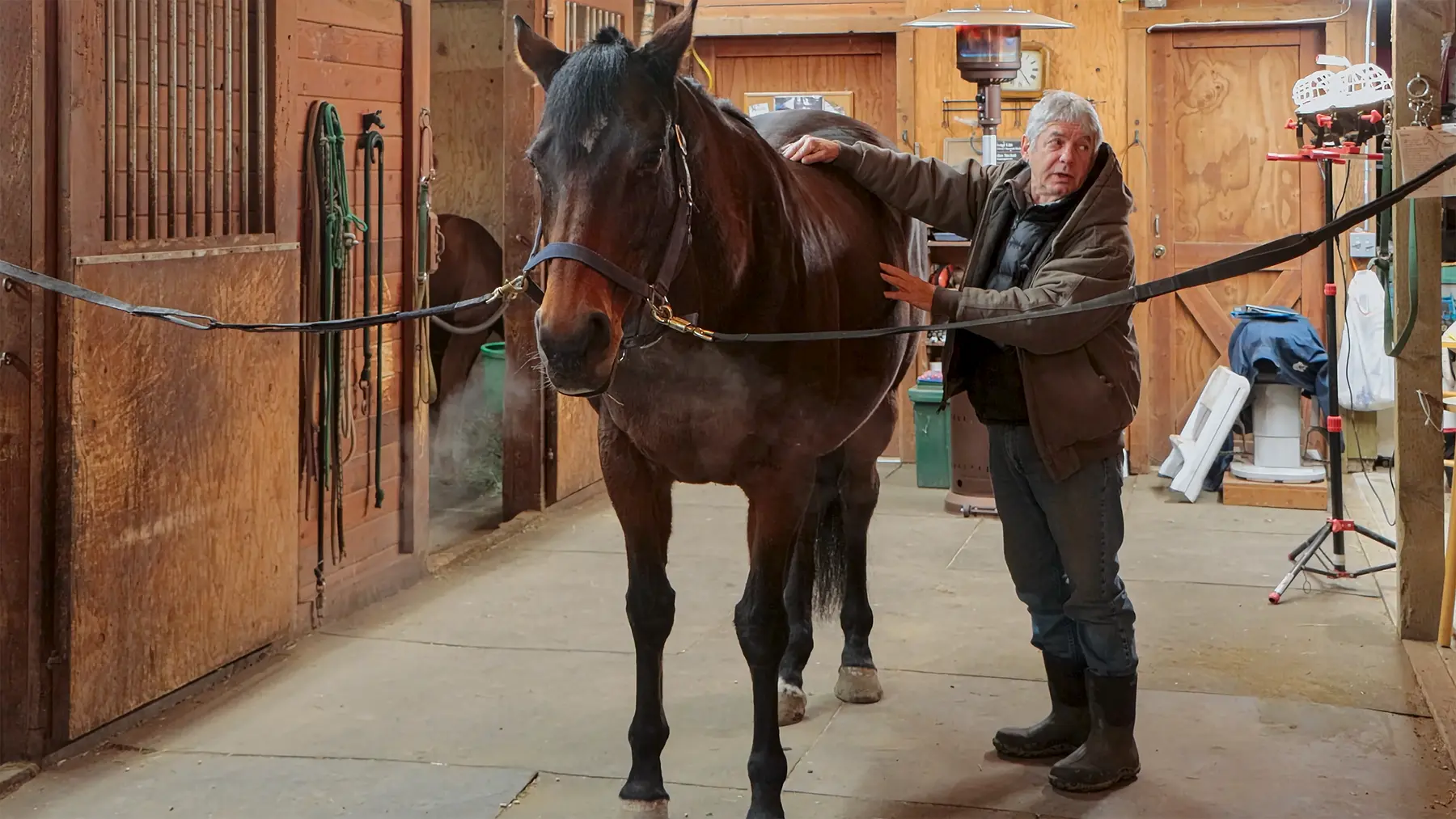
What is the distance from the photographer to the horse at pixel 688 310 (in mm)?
2215

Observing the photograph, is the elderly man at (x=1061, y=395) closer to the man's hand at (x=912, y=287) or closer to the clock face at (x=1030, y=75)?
the man's hand at (x=912, y=287)

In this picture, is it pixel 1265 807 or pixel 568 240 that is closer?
pixel 568 240

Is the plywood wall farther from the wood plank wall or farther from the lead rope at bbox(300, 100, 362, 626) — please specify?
the lead rope at bbox(300, 100, 362, 626)

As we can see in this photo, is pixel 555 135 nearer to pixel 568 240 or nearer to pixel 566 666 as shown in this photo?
pixel 568 240

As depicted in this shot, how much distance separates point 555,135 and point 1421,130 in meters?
2.28

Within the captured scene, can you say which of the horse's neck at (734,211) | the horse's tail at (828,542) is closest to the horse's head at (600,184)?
the horse's neck at (734,211)

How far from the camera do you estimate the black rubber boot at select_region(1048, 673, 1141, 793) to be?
2.95 meters

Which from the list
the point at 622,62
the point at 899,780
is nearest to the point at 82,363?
the point at 622,62

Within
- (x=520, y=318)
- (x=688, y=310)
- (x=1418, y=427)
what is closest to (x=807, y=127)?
(x=688, y=310)

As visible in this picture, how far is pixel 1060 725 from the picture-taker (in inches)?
124

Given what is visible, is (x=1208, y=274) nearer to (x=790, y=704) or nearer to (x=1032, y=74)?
(x=790, y=704)

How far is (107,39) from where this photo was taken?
Answer: 316cm

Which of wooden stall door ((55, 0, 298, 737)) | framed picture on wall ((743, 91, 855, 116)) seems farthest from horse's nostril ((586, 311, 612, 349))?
framed picture on wall ((743, 91, 855, 116))

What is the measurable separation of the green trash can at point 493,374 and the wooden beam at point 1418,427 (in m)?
3.65
